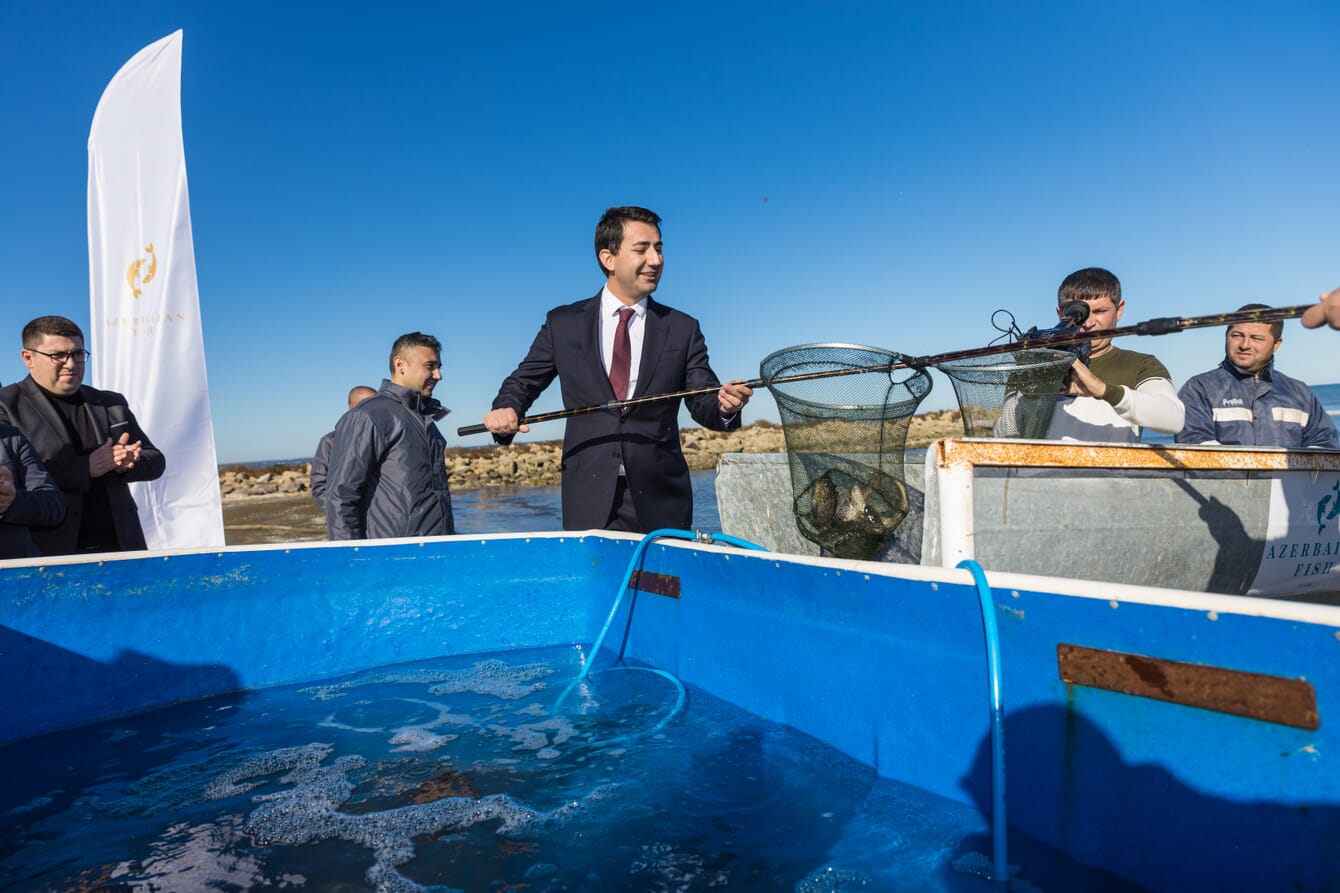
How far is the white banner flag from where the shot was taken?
6789 mm

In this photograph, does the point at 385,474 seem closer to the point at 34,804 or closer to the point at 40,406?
the point at 40,406

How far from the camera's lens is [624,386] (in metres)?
4.22

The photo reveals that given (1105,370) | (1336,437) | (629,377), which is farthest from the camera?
(1336,437)

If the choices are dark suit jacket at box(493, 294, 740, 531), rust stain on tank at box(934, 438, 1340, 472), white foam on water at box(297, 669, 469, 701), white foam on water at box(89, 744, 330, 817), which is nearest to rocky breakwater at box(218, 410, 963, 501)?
rust stain on tank at box(934, 438, 1340, 472)

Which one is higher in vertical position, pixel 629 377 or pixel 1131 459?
pixel 629 377

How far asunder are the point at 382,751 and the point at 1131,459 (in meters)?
3.51

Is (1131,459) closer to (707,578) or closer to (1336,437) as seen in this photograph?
(707,578)

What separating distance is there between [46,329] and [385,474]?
6.11 feet

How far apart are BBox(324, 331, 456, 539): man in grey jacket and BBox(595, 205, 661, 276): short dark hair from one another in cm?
163

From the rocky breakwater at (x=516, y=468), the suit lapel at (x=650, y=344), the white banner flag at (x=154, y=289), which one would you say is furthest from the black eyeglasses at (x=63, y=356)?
the rocky breakwater at (x=516, y=468)

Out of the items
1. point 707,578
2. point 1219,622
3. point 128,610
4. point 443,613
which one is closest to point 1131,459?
point 707,578

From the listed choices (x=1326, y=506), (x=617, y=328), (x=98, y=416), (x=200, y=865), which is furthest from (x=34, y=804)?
(x=1326, y=506)

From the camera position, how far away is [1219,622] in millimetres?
1619

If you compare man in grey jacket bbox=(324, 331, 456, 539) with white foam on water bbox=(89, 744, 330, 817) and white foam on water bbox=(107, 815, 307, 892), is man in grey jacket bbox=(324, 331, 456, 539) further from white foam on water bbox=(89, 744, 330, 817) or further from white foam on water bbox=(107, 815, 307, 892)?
white foam on water bbox=(107, 815, 307, 892)
